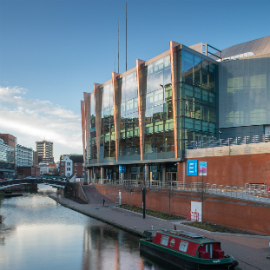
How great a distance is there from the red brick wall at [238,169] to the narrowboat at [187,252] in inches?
640

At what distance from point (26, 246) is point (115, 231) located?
8.79 metres

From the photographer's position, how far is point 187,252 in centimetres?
1920

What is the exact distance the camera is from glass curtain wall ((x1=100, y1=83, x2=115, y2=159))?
63.4 meters

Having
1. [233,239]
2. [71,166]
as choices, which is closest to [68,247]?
[233,239]

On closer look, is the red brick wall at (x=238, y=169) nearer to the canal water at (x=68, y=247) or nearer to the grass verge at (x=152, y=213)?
the grass verge at (x=152, y=213)

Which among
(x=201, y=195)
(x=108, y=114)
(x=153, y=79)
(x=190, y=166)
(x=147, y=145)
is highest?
(x=153, y=79)

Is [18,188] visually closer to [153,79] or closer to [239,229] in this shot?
[153,79]

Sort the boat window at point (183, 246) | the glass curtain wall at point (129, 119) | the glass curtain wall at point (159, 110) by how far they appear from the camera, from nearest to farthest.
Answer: the boat window at point (183, 246)
the glass curtain wall at point (159, 110)
the glass curtain wall at point (129, 119)

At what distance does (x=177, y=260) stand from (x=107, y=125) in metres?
47.2

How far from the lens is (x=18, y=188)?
363ft

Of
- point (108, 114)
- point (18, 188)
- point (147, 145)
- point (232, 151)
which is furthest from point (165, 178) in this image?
point (18, 188)

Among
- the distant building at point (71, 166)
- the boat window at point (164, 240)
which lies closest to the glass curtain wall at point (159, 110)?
the boat window at point (164, 240)

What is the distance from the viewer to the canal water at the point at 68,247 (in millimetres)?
20531

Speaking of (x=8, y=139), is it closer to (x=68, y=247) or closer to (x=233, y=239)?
(x=68, y=247)
